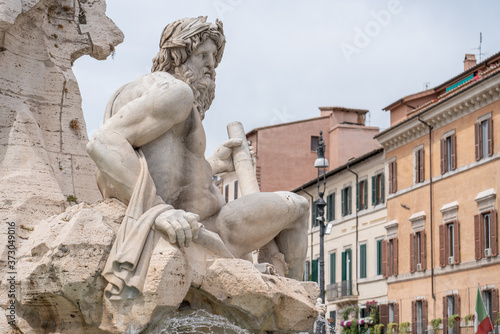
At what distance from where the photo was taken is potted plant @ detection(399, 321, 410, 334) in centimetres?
3656

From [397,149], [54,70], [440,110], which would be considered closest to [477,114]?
[440,110]

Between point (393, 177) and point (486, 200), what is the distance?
24.9ft

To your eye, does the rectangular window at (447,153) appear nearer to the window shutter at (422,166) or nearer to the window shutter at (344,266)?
the window shutter at (422,166)

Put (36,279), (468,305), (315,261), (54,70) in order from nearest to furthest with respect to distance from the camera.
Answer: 1. (36,279)
2. (54,70)
3. (468,305)
4. (315,261)

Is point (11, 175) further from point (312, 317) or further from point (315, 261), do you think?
point (315, 261)

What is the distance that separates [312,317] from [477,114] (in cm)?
2954

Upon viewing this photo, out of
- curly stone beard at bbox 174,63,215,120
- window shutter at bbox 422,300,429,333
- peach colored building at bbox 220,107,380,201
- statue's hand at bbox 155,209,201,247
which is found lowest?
statue's hand at bbox 155,209,201,247

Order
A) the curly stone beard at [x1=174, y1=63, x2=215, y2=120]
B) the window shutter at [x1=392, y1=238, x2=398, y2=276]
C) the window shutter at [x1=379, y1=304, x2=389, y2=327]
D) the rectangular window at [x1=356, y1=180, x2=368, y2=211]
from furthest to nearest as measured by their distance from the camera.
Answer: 1. the rectangular window at [x1=356, y1=180, x2=368, y2=211]
2. the window shutter at [x1=379, y1=304, x2=389, y2=327]
3. the window shutter at [x1=392, y1=238, x2=398, y2=276]
4. the curly stone beard at [x1=174, y1=63, x2=215, y2=120]

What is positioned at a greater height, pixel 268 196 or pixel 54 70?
pixel 54 70

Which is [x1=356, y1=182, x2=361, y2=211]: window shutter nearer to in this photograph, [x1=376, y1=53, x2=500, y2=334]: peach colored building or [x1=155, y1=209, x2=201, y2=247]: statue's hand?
[x1=376, y1=53, x2=500, y2=334]: peach colored building

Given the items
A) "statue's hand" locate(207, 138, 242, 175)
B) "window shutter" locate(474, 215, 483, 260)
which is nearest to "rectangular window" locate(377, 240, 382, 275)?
"window shutter" locate(474, 215, 483, 260)

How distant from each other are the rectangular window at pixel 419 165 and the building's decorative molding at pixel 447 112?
2.05ft

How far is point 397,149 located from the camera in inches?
1558

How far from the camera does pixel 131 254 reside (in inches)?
176
